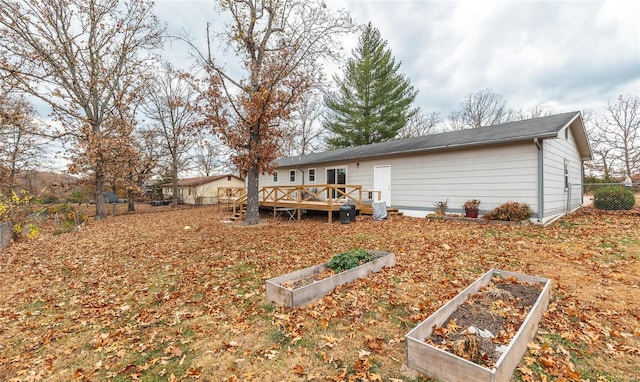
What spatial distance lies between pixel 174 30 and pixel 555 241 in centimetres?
1426

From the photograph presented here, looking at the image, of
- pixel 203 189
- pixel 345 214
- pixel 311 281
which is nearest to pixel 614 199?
pixel 345 214

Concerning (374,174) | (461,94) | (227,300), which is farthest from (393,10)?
(461,94)

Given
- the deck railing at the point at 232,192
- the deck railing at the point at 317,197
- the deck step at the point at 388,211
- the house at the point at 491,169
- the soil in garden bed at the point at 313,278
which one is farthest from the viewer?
the deck railing at the point at 232,192

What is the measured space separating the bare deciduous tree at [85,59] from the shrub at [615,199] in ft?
73.4

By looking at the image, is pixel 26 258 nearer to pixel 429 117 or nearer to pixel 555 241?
pixel 555 241

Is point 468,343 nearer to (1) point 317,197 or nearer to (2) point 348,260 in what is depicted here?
(2) point 348,260

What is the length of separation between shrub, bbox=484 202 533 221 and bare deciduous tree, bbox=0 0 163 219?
690 inches

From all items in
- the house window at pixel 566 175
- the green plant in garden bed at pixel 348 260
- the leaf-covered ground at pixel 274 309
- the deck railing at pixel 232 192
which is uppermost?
the house window at pixel 566 175

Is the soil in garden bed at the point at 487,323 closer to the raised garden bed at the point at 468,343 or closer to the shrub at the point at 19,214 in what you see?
the raised garden bed at the point at 468,343

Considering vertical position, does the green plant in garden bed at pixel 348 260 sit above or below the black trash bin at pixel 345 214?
below

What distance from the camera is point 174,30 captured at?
10.7 metres

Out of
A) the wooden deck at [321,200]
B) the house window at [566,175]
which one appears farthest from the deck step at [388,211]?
the house window at [566,175]

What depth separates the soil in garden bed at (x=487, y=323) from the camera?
2.42 metres

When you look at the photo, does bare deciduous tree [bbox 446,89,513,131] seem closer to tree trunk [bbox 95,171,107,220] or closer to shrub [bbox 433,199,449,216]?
shrub [bbox 433,199,449,216]
